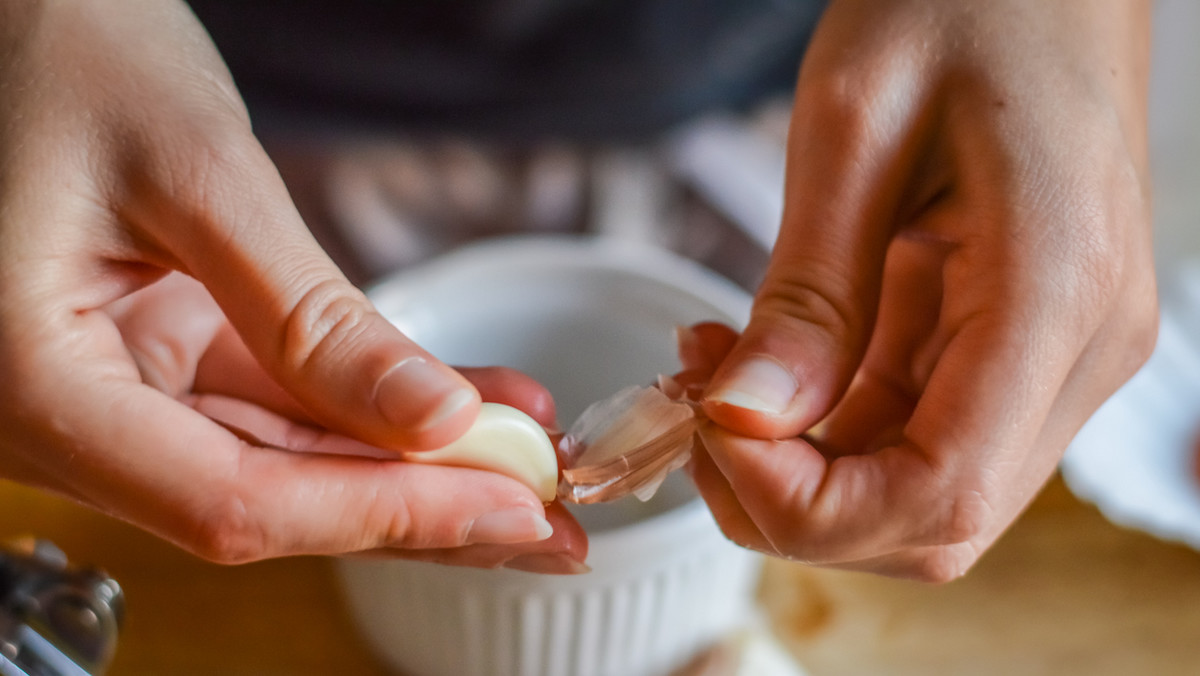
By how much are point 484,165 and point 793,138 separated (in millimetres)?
367

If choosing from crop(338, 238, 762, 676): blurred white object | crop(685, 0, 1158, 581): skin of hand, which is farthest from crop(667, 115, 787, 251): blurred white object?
crop(685, 0, 1158, 581): skin of hand

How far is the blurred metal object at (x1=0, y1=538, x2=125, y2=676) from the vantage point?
0.42 meters

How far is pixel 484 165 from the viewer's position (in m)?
0.71

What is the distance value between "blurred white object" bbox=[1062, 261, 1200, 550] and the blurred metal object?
59 centimetres

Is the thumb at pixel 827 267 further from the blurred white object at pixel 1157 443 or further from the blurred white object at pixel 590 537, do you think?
the blurred white object at pixel 1157 443

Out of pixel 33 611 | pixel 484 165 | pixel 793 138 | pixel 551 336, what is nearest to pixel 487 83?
pixel 484 165

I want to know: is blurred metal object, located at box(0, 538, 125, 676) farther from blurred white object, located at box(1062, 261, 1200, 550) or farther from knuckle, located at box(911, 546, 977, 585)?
blurred white object, located at box(1062, 261, 1200, 550)

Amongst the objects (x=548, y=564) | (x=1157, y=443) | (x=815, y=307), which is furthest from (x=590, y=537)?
(x=1157, y=443)

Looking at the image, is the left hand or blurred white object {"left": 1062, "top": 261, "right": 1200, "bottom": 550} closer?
the left hand

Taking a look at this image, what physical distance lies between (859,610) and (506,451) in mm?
337

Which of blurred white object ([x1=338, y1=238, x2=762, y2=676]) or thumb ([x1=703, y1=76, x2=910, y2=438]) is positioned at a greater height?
thumb ([x1=703, y1=76, x2=910, y2=438])

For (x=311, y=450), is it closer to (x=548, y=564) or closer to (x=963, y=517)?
(x=548, y=564)

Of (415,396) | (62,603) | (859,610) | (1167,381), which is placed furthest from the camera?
(1167,381)

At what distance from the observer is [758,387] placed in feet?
1.13
